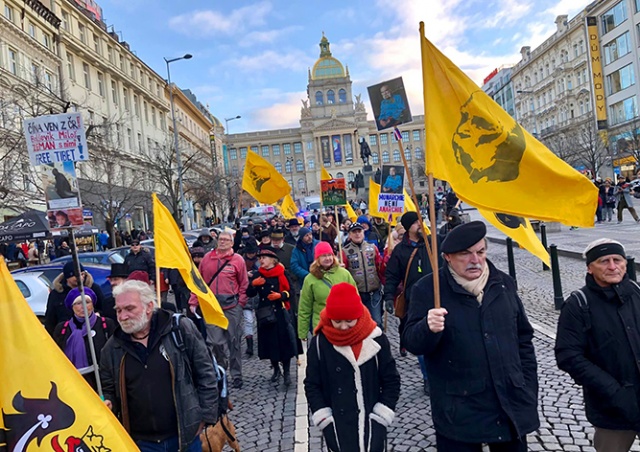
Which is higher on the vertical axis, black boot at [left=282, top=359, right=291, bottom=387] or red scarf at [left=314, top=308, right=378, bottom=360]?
red scarf at [left=314, top=308, right=378, bottom=360]

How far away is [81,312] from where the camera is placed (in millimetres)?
4301

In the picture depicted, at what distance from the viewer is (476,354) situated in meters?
2.74

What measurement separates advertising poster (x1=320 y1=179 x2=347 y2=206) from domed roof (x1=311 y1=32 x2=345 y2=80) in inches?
4965

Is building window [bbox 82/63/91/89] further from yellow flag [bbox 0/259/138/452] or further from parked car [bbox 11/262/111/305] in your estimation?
yellow flag [bbox 0/259/138/452]

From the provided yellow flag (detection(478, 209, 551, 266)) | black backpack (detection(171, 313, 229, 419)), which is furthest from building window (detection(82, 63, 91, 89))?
black backpack (detection(171, 313, 229, 419))

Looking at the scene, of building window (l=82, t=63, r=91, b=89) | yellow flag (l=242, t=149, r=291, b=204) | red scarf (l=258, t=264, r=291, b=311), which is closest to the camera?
red scarf (l=258, t=264, r=291, b=311)

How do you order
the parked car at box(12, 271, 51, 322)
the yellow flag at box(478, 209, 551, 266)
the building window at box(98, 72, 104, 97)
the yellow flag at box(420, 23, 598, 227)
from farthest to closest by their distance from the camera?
the building window at box(98, 72, 104, 97)
the parked car at box(12, 271, 51, 322)
the yellow flag at box(478, 209, 551, 266)
the yellow flag at box(420, 23, 598, 227)

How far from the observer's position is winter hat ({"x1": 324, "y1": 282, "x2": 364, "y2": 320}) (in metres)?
3.19

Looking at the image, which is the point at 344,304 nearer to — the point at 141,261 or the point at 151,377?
the point at 151,377

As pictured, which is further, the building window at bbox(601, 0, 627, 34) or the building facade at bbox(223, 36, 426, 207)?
the building facade at bbox(223, 36, 426, 207)

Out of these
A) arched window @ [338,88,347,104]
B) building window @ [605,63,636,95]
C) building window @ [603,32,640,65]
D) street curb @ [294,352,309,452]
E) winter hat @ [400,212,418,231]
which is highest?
arched window @ [338,88,347,104]

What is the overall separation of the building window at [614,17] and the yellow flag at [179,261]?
59.0 m

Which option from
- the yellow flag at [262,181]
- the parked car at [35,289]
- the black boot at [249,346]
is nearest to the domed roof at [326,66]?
the yellow flag at [262,181]

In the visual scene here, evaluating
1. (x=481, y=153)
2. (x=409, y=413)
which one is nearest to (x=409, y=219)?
(x=409, y=413)
